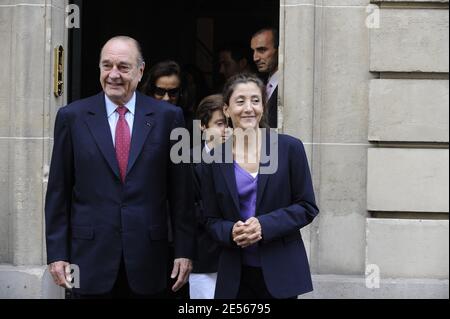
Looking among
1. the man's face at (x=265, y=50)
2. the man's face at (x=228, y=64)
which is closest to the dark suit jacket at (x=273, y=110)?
the man's face at (x=265, y=50)

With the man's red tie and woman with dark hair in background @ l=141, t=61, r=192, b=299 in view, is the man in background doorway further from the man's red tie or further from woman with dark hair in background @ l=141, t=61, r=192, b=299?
the man's red tie

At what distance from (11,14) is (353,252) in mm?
3379

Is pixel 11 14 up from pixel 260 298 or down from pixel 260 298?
up

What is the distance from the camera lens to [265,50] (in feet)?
27.0

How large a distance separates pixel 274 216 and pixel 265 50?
295cm

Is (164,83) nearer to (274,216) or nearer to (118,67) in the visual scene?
(118,67)

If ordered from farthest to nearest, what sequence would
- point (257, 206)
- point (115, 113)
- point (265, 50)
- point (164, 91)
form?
point (265, 50) → point (164, 91) → point (115, 113) → point (257, 206)

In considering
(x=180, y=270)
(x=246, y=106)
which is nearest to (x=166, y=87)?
(x=246, y=106)

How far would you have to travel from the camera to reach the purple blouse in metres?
5.63

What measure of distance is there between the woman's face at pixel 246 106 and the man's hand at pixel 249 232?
0.56 m

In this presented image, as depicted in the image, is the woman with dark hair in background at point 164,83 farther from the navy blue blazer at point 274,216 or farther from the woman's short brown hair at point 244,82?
the navy blue blazer at point 274,216
